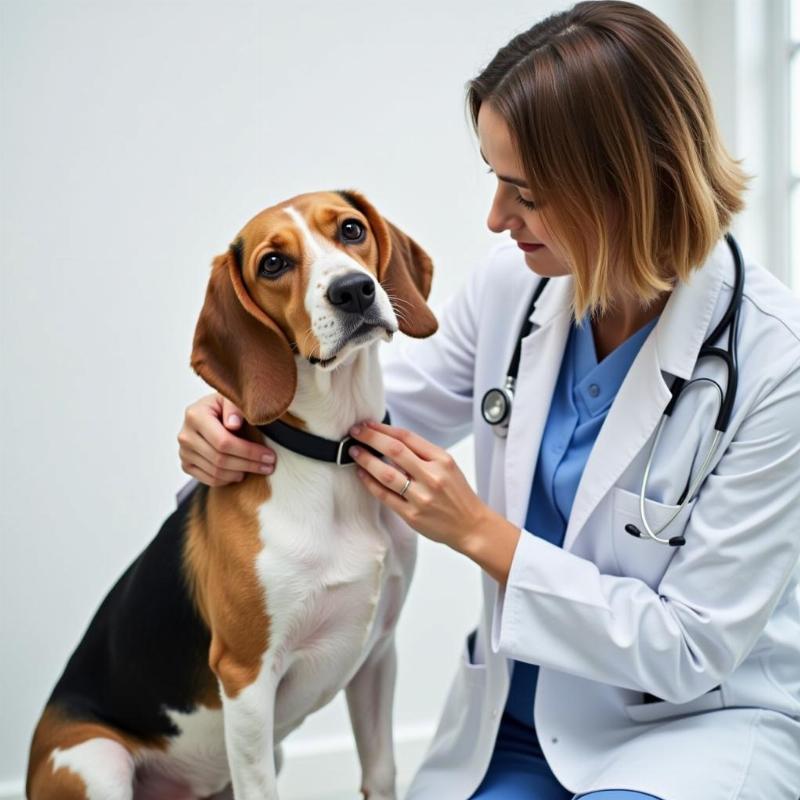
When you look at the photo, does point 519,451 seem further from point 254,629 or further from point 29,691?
point 29,691

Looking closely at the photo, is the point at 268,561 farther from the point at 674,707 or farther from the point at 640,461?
the point at 674,707

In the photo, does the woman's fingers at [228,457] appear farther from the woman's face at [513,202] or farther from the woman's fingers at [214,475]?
the woman's face at [513,202]

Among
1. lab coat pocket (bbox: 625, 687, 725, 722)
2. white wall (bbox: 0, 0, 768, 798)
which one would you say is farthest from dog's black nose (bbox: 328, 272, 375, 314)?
white wall (bbox: 0, 0, 768, 798)

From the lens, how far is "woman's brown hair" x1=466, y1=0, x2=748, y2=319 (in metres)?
1.56

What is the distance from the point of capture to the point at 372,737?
6.14 ft

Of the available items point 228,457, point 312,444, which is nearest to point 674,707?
point 312,444

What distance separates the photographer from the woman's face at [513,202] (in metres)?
1.63

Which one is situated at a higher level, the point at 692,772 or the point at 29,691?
the point at 692,772

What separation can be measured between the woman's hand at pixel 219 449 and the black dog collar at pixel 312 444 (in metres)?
0.04

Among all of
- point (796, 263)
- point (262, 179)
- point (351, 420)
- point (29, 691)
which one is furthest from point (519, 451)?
point (29, 691)

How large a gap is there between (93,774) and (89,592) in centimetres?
105

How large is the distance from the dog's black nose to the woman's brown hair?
1.17 feet

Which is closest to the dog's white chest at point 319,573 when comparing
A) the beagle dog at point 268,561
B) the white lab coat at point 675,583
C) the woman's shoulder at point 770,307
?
the beagle dog at point 268,561

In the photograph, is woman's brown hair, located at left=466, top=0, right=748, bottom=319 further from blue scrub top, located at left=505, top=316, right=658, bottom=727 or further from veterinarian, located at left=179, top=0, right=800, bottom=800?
blue scrub top, located at left=505, top=316, right=658, bottom=727
